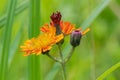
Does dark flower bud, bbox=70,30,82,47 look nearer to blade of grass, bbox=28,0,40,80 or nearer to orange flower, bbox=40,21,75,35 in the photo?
→ orange flower, bbox=40,21,75,35

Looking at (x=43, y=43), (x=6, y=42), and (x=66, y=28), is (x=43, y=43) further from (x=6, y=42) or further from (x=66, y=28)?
(x=6, y=42)

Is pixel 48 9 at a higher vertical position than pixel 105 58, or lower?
higher

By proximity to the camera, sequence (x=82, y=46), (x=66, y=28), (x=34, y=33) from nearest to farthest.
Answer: (x=66, y=28), (x=34, y=33), (x=82, y=46)

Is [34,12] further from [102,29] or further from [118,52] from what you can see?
[102,29]

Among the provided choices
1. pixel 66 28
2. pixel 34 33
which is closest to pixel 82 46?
pixel 34 33

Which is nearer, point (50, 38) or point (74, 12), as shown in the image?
point (50, 38)

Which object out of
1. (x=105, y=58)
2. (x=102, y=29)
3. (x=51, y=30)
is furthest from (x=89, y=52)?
(x=51, y=30)

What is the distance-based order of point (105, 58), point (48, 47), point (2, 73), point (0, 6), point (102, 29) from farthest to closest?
point (0, 6) < point (102, 29) < point (105, 58) < point (2, 73) < point (48, 47)
